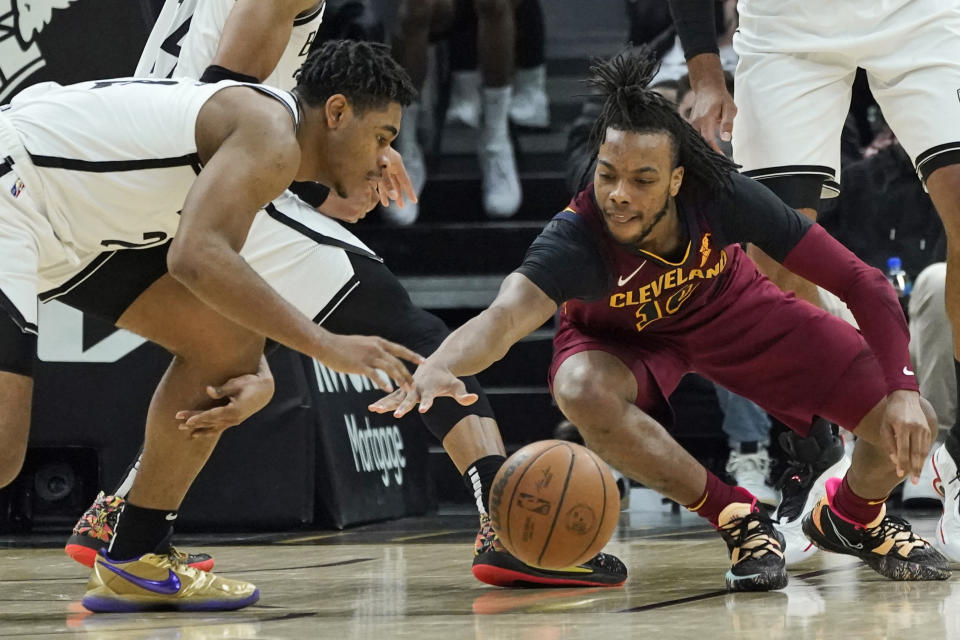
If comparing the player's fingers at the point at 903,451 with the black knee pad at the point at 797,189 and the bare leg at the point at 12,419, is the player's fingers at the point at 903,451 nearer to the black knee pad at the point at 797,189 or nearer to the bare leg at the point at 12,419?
the black knee pad at the point at 797,189

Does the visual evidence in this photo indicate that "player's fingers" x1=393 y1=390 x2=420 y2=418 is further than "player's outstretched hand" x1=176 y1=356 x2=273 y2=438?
No

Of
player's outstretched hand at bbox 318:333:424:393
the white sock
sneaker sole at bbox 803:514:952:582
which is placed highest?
the white sock

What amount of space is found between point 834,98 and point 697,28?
0.60m

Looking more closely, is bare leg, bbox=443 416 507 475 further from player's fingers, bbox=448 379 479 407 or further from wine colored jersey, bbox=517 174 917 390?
player's fingers, bbox=448 379 479 407

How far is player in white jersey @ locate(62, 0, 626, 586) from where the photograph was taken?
147 inches

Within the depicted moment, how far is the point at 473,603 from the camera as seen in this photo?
3541mm

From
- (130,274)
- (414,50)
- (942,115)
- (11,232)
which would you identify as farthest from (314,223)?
(414,50)

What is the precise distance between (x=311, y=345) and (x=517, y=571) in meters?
1.11

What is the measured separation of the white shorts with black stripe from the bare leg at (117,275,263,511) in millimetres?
1891

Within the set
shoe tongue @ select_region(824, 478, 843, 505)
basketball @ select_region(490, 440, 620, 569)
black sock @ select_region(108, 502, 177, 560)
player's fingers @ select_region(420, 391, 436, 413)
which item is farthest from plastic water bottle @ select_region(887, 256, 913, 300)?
black sock @ select_region(108, 502, 177, 560)

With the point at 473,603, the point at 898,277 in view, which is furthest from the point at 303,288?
the point at 898,277

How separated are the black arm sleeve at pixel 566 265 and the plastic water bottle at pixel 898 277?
3293 mm

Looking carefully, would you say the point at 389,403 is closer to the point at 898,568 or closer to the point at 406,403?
the point at 406,403

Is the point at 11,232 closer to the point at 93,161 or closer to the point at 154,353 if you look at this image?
the point at 93,161
